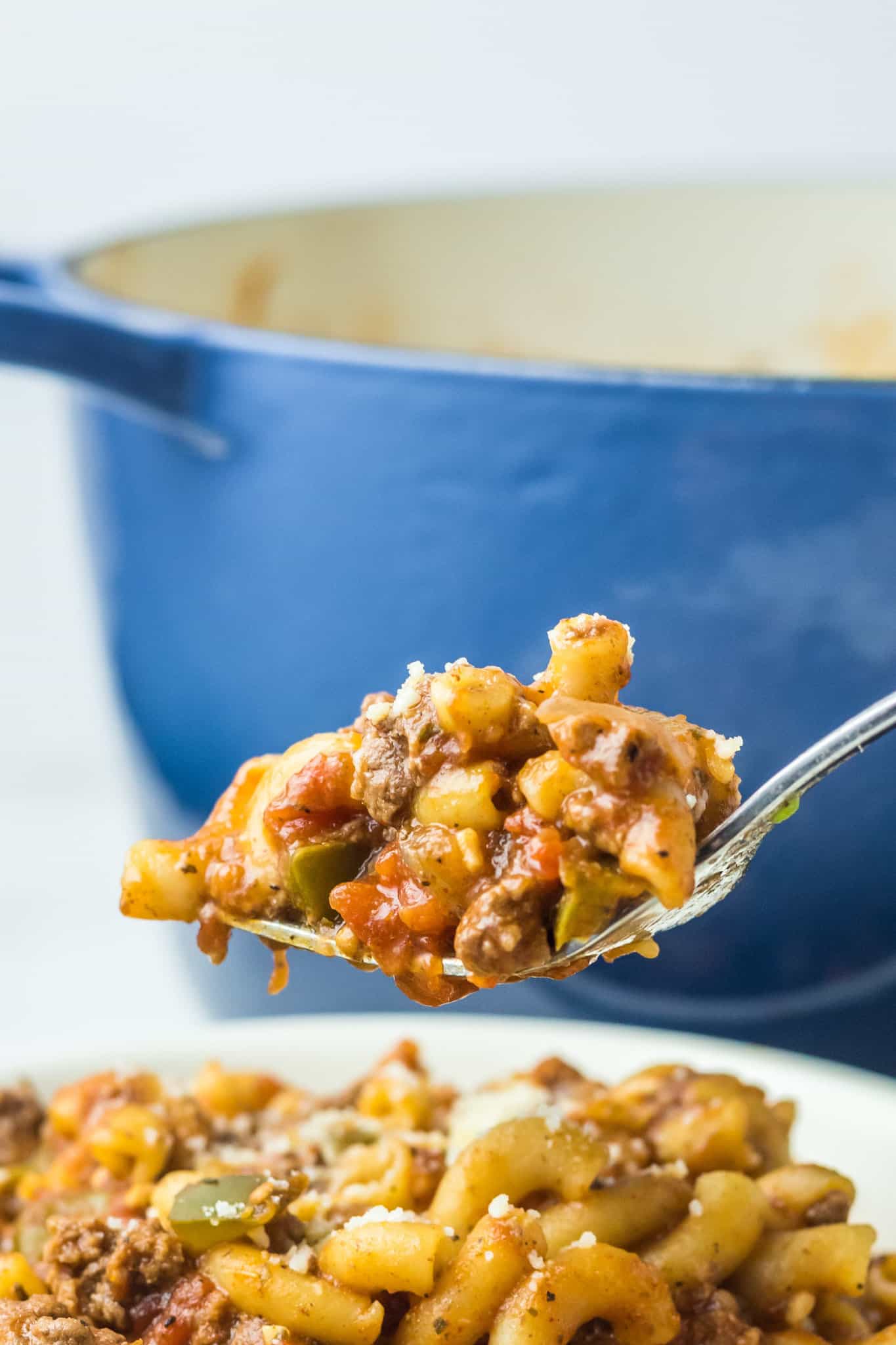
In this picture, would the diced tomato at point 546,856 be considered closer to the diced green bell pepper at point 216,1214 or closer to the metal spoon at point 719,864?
the metal spoon at point 719,864

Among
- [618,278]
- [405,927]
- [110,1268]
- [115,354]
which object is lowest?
[110,1268]

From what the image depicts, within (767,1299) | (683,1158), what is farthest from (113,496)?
(767,1299)

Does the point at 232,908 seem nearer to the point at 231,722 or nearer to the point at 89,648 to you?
the point at 231,722

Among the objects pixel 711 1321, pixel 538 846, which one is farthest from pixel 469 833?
pixel 711 1321

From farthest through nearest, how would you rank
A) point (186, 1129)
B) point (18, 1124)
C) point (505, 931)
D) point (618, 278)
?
point (618, 278) < point (18, 1124) < point (186, 1129) < point (505, 931)

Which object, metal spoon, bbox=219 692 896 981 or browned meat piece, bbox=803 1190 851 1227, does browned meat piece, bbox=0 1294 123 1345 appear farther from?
browned meat piece, bbox=803 1190 851 1227

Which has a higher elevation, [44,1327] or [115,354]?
[115,354]

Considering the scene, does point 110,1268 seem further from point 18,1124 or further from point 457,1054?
point 457,1054
